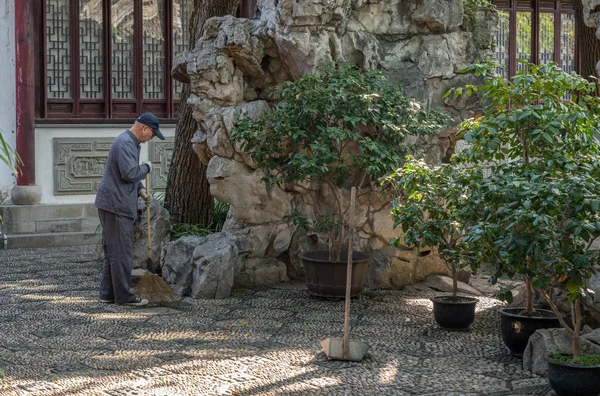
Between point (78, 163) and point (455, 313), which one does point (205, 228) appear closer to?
point (78, 163)

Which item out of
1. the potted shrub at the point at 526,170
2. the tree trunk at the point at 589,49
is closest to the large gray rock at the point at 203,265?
the potted shrub at the point at 526,170

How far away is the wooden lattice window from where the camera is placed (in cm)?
1614

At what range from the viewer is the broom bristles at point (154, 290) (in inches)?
351

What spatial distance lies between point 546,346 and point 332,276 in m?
3.08

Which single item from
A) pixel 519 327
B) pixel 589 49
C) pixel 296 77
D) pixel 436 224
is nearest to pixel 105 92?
pixel 296 77

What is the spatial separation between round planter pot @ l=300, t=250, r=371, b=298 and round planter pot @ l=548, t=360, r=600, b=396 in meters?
3.37

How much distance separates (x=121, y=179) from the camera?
8.80 meters

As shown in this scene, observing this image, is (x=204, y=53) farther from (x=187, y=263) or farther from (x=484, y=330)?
(x=484, y=330)

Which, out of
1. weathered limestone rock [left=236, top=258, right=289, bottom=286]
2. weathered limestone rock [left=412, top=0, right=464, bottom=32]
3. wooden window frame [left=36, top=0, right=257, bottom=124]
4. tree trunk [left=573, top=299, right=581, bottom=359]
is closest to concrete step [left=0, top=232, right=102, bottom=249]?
wooden window frame [left=36, top=0, right=257, bottom=124]

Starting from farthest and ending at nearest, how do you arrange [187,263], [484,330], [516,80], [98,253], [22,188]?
[22,188]
[98,253]
[187,263]
[484,330]
[516,80]

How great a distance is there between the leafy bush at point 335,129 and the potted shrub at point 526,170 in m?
1.53

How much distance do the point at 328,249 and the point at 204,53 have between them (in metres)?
2.50

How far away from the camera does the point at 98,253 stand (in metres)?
12.0

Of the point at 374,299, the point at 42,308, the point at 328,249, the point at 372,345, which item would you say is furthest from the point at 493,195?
the point at 42,308
